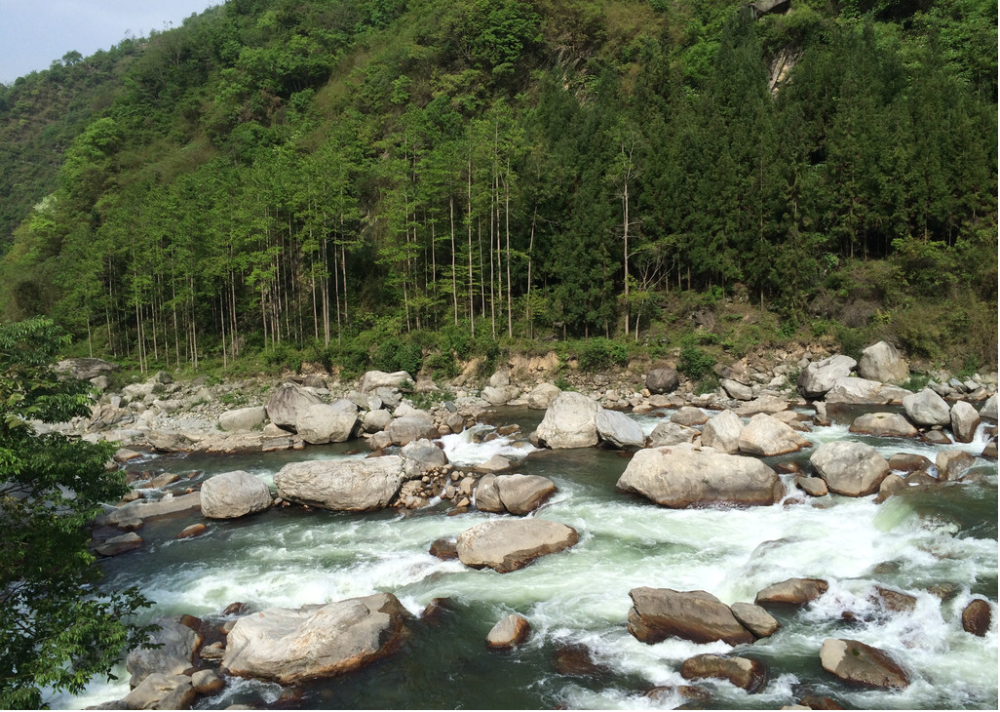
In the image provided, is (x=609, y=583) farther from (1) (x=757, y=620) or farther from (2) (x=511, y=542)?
(1) (x=757, y=620)

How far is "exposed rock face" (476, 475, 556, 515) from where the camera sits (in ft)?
54.1

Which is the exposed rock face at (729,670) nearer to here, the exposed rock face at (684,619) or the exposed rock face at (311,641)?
the exposed rock face at (684,619)

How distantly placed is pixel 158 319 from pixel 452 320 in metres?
22.3

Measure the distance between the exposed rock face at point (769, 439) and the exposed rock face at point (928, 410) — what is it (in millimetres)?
3416

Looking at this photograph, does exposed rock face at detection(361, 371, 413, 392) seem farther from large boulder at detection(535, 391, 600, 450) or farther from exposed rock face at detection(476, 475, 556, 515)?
exposed rock face at detection(476, 475, 556, 515)

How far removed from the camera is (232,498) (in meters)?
17.2

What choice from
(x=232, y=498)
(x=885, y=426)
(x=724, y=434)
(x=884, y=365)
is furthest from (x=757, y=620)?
(x=884, y=365)

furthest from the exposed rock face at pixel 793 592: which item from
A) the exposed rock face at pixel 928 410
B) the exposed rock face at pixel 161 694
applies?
the exposed rock face at pixel 928 410

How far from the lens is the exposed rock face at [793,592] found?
11.3 m

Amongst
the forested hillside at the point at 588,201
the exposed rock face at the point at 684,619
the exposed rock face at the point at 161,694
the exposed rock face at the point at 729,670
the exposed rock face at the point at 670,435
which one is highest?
the forested hillside at the point at 588,201

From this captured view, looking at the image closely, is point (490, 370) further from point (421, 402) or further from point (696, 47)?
point (696, 47)

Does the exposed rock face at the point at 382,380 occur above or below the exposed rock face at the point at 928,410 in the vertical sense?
below

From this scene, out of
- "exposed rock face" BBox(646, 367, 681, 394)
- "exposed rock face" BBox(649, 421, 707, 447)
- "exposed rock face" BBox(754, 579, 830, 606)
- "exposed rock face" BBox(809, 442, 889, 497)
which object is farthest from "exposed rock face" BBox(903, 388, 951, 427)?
"exposed rock face" BBox(646, 367, 681, 394)

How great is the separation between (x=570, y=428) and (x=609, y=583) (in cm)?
965
